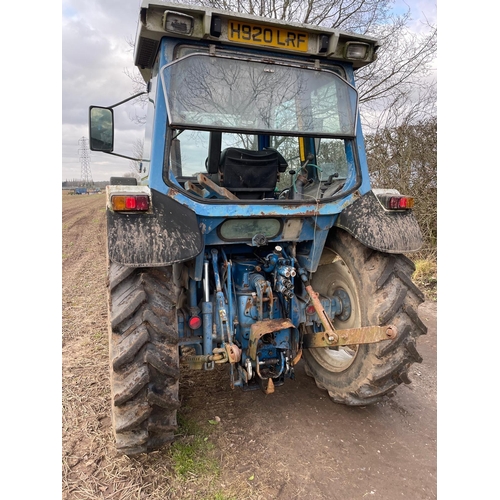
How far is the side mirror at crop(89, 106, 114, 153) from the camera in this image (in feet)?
9.21

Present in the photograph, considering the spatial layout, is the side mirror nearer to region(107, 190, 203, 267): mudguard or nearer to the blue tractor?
the blue tractor

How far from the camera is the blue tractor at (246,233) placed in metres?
2.13

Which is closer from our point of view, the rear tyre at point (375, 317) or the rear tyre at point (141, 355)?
the rear tyre at point (141, 355)

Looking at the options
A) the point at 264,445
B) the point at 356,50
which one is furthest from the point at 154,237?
the point at 356,50

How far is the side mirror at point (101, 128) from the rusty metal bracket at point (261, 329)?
5.76 feet

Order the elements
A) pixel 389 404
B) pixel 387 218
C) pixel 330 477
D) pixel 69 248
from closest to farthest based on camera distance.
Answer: pixel 330 477 < pixel 387 218 < pixel 389 404 < pixel 69 248

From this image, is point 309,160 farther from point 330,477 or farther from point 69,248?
point 69,248

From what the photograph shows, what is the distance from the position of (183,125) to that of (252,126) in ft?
1.46

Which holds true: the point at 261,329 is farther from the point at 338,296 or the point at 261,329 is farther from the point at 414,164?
the point at 414,164

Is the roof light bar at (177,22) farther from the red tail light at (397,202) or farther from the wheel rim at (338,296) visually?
the wheel rim at (338,296)

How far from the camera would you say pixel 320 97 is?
8.79 feet

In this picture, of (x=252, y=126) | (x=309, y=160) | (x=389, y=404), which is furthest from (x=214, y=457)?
(x=309, y=160)

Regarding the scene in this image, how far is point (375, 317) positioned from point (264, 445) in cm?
113

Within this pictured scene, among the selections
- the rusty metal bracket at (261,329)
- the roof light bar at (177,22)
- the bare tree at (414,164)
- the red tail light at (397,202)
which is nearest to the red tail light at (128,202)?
the roof light bar at (177,22)
